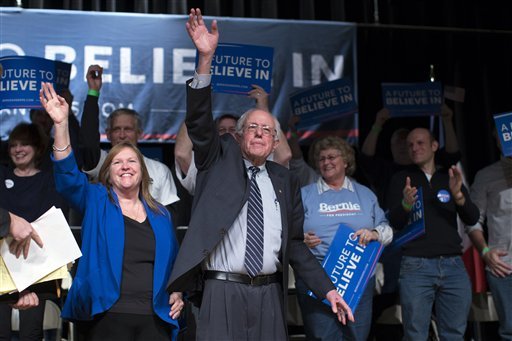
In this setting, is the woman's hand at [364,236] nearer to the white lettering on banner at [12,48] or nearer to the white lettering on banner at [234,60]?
the white lettering on banner at [234,60]

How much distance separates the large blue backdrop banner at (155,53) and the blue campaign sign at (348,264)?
1763 mm


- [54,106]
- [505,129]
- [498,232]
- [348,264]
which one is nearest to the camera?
[54,106]

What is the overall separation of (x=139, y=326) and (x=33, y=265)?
1.76ft

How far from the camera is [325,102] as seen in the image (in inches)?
214

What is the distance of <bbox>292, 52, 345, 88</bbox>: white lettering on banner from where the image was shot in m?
5.86

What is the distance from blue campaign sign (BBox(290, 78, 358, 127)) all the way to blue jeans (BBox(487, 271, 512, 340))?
4.88 feet

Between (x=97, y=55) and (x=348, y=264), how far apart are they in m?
2.52

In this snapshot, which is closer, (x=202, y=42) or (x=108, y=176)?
(x=202, y=42)

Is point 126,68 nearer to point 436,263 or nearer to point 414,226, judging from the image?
point 414,226

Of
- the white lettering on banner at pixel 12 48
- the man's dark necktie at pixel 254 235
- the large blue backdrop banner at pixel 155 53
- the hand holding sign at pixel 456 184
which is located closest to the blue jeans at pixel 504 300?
the hand holding sign at pixel 456 184

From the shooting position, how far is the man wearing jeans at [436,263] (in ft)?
14.8

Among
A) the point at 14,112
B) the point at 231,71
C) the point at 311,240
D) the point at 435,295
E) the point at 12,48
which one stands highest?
the point at 12,48

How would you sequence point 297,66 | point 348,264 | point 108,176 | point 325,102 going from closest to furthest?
point 108,176 < point 348,264 < point 325,102 < point 297,66

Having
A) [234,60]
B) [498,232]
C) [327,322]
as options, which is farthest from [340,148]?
[498,232]
